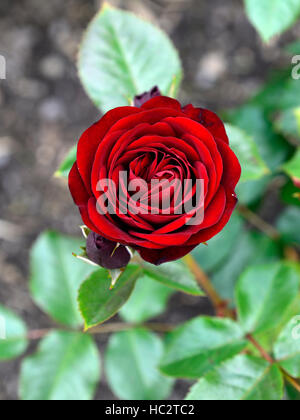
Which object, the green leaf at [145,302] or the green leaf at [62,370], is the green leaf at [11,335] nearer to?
the green leaf at [62,370]

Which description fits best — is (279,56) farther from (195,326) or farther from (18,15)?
(195,326)

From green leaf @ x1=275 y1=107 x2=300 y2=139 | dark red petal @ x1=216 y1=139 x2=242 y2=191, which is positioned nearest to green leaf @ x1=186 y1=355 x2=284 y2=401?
dark red petal @ x1=216 y1=139 x2=242 y2=191

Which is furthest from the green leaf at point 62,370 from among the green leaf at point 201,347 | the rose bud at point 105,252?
the rose bud at point 105,252

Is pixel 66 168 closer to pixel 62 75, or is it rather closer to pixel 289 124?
pixel 289 124

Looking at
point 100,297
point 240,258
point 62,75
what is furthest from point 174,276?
point 62,75

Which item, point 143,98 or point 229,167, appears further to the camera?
point 143,98

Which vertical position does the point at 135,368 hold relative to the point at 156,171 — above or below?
below
